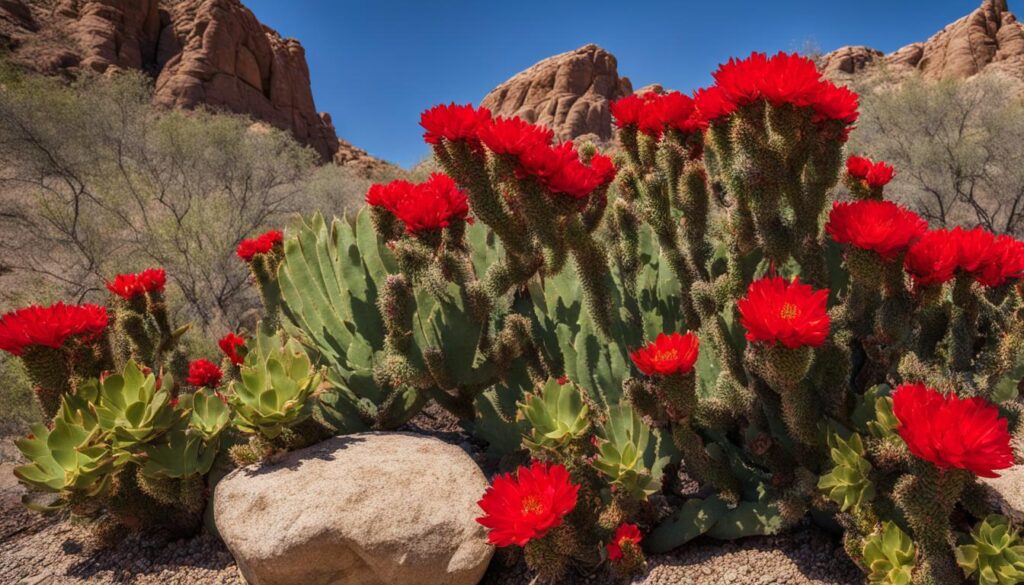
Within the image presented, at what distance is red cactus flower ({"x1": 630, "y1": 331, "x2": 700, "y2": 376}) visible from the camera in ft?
5.72

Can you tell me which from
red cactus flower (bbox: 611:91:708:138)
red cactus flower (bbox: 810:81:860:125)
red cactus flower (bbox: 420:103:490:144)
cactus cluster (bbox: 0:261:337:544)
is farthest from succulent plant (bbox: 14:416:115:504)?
red cactus flower (bbox: 810:81:860:125)

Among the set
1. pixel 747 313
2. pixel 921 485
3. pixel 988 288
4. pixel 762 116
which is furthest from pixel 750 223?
pixel 921 485

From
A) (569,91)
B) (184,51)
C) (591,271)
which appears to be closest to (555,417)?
(591,271)

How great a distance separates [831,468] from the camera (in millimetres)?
1898

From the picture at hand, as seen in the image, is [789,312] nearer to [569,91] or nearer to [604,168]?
[604,168]

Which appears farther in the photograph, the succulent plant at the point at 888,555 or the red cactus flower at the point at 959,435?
the succulent plant at the point at 888,555

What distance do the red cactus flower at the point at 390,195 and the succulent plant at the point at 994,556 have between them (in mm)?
2230

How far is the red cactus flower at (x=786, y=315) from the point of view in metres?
1.51

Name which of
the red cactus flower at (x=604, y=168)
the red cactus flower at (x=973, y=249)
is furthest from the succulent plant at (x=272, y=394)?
the red cactus flower at (x=973, y=249)

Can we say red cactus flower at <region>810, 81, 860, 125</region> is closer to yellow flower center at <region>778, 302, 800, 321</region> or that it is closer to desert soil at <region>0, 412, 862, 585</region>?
yellow flower center at <region>778, 302, 800, 321</region>

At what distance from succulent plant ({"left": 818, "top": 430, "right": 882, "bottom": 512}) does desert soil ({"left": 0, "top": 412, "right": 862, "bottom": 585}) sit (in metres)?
0.32

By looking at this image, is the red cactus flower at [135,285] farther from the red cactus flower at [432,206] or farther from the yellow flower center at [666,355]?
the yellow flower center at [666,355]

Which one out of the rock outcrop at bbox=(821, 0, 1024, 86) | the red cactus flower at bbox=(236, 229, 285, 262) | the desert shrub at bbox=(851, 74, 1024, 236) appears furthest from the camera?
the rock outcrop at bbox=(821, 0, 1024, 86)

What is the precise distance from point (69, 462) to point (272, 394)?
83 centimetres
